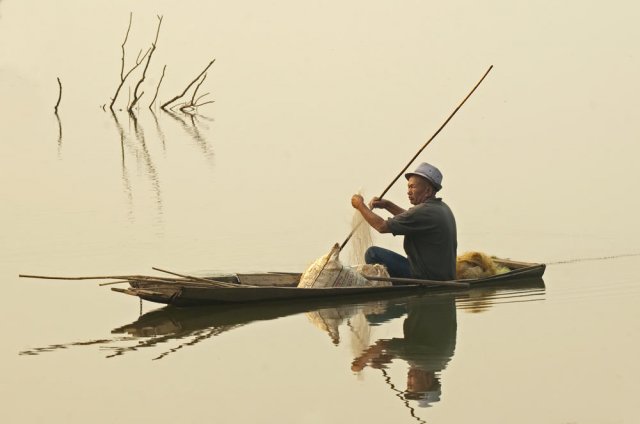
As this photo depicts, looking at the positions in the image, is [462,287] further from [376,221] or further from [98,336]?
[98,336]

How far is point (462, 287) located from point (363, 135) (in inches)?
648

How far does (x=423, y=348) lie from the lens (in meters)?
9.11

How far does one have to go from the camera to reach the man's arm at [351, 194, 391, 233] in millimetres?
10438

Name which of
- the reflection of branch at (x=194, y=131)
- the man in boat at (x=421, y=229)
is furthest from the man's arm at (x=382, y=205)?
the reflection of branch at (x=194, y=131)

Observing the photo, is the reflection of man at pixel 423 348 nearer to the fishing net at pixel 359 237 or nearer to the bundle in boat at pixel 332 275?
the bundle in boat at pixel 332 275

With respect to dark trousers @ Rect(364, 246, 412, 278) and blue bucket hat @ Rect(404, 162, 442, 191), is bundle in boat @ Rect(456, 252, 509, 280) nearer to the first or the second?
dark trousers @ Rect(364, 246, 412, 278)

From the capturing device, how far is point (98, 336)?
942 cm

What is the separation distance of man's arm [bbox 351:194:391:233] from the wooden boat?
0.45 metres

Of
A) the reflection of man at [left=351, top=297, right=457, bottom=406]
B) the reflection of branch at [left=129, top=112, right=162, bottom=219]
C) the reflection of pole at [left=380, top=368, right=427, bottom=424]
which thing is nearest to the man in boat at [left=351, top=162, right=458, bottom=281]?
the reflection of man at [left=351, top=297, right=457, bottom=406]

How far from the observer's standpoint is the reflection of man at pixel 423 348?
8.00 meters

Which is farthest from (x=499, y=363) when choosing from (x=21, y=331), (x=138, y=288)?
(x=21, y=331)

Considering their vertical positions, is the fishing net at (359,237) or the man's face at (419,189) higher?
the man's face at (419,189)

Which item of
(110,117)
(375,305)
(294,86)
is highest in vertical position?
(294,86)

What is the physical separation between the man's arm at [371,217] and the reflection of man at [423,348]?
2.14 ft
